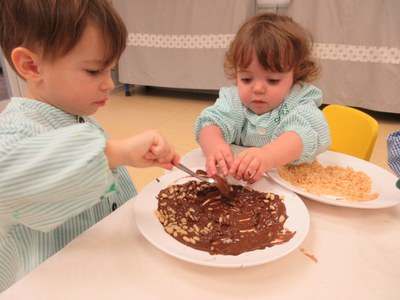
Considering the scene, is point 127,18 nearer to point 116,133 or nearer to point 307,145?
point 116,133

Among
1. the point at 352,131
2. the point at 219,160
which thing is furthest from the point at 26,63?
the point at 352,131

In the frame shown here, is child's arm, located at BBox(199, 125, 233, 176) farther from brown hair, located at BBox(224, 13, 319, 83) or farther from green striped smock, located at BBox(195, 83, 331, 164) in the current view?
brown hair, located at BBox(224, 13, 319, 83)

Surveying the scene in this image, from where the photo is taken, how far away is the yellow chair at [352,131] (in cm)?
110

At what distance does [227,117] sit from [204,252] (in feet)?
1.96

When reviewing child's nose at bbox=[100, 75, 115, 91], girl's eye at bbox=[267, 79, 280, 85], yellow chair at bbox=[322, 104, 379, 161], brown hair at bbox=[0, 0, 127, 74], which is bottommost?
yellow chair at bbox=[322, 104, 379, 161]

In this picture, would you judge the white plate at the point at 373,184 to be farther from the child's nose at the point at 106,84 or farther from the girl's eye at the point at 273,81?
the child's nose at the point at 106,84

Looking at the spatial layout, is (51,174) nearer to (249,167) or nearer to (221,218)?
(221,218)

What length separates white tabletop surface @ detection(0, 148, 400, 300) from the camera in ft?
1.68

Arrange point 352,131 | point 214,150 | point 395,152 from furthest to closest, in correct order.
Answer: 1. point 352,131
2. point 214,150
3. point 395,152

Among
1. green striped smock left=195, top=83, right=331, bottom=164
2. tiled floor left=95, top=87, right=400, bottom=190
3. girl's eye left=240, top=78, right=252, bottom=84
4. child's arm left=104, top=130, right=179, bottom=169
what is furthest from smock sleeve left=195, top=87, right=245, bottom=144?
tiled floor left=95, top=87, right=400, bottom=190

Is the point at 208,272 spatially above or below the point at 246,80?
below

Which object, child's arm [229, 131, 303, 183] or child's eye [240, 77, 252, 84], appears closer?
child's arm [229, 131, 303, 183]

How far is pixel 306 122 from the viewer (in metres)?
0.95

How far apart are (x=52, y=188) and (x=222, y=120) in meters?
0.65
